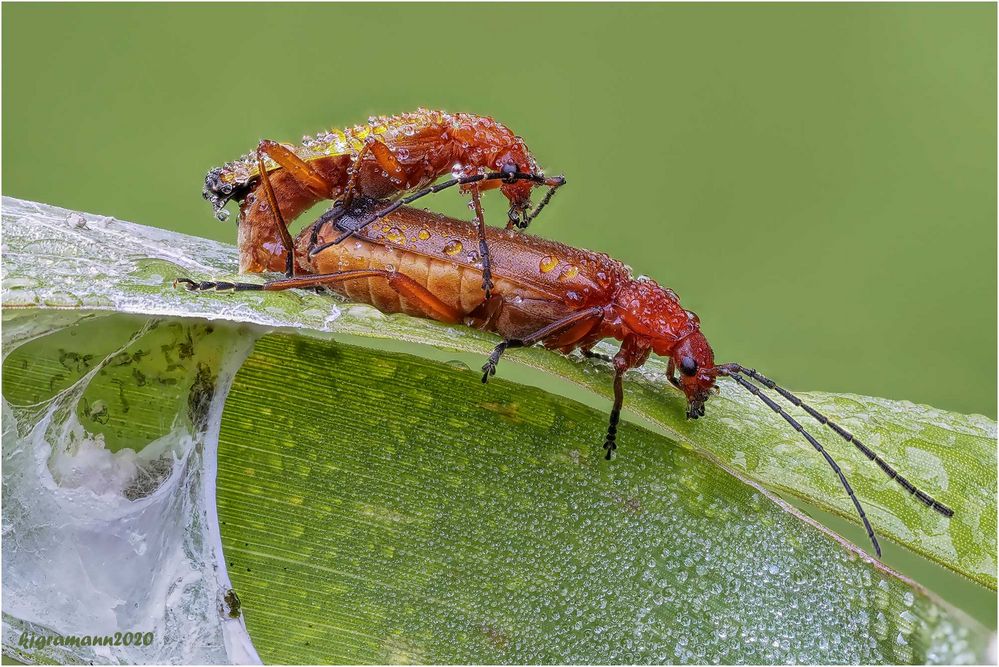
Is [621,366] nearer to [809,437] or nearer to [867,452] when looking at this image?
[809,437]

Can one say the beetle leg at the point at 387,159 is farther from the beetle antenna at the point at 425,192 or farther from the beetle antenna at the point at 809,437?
the beetle antenna at the point at 809,437

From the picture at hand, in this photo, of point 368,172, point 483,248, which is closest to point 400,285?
point 483,248

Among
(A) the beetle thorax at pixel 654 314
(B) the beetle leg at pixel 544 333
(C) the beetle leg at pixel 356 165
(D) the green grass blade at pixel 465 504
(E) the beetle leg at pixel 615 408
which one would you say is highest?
(C) the beetle leg at pixel 356 165

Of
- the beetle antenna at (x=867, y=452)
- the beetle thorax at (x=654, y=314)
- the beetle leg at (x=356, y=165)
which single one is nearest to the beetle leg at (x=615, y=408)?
the beetle thorax at (x=654, y=314)

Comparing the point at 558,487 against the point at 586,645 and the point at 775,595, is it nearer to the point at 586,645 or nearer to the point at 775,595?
the point at 586,645

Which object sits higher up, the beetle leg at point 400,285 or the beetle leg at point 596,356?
the beetle leg at point 400,285

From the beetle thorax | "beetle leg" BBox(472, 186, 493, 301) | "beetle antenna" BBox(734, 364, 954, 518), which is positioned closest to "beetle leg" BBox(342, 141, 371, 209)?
"beetle leg" BBox(472, 186, 493, 301)

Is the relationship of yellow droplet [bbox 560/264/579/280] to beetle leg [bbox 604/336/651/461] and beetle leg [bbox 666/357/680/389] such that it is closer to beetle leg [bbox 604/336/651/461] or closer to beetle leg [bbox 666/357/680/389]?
beetle leg [bbox 604/336/651/461]

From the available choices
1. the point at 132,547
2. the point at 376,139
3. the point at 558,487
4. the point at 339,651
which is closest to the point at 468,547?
the point at 558,487
